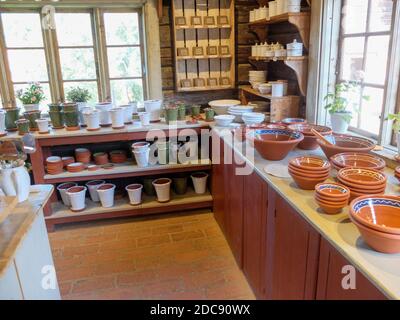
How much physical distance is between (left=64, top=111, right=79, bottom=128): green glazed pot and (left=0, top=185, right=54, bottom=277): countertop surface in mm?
1451

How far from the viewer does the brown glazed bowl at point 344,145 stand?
6.47ft

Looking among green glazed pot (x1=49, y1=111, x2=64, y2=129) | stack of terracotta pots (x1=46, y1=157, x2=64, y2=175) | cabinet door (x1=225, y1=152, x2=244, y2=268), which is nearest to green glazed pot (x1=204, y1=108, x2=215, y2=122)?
cabinet door (x1=225, y1=152, x2=244, y2=268)

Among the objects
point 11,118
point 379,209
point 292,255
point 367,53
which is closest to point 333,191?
point 379,209

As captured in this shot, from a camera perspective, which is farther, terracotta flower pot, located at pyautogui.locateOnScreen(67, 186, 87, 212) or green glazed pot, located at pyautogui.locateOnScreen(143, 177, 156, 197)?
green glazed pot, located at pyautogui.locateOnScreen(143, 177, 156, 197)

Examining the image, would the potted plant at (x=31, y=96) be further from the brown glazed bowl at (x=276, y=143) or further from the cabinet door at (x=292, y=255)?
the cabinet door at (x=292, y=255)

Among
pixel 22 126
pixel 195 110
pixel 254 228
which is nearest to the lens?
pixel 254 228

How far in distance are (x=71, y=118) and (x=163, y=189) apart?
1061mm

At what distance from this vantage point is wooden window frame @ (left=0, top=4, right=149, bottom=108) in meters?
3.44

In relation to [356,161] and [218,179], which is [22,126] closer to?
[218,179]

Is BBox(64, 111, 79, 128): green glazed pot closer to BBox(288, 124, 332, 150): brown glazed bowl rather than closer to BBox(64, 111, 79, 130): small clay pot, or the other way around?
BBox(64, 111, 79, 130): small clay pot

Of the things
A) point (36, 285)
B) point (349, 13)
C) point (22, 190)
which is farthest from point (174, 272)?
point (349, 13)

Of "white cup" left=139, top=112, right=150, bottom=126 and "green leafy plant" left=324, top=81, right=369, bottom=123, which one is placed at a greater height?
"green leafy plant" left=324, top=81, right=369, bottom=123

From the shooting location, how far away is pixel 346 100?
2.46 metres

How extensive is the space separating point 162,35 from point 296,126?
1.79 meters
